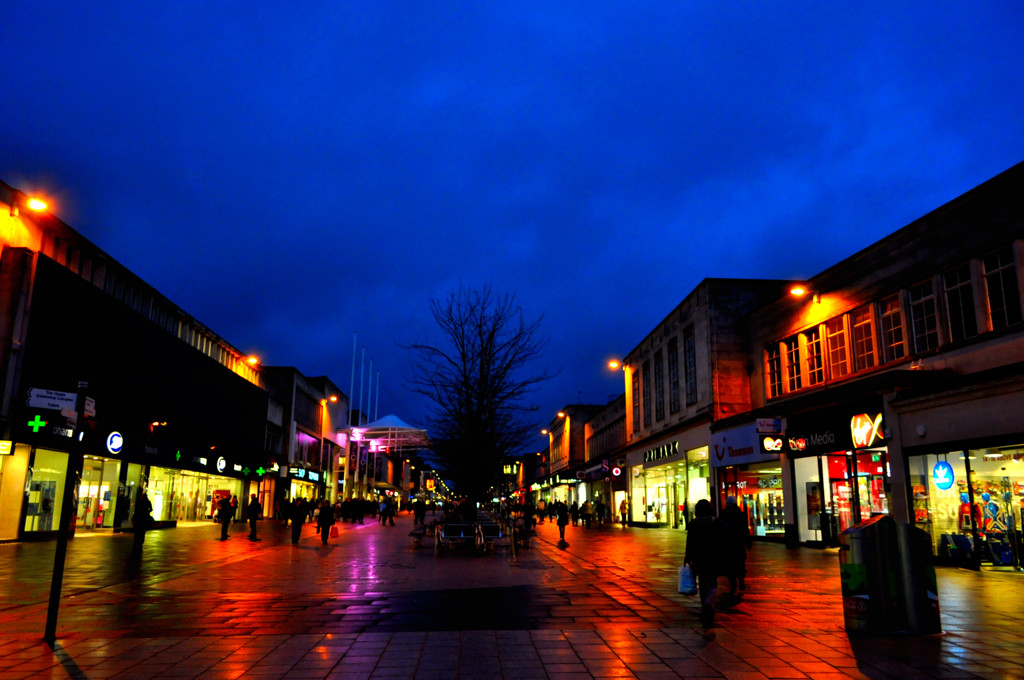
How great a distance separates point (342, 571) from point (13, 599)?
253 inches

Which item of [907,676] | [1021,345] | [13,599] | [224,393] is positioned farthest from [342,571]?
[224,393]

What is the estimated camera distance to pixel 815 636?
823 centimetres

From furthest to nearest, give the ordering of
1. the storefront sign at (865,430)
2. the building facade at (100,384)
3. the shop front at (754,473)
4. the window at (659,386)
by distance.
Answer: the window at (659,386) → the shop front at (754,473) → the building facade at (100,384) → the storefront sign at (865,430)

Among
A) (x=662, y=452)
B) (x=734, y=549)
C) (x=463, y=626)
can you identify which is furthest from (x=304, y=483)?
(x=463, y=626)

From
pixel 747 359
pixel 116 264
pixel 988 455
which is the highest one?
pixel 116 264

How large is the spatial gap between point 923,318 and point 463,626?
1713 cm

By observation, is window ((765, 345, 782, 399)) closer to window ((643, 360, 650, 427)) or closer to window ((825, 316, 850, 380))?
window ((825, 316, 850, 380))

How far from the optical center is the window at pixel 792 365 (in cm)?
2736

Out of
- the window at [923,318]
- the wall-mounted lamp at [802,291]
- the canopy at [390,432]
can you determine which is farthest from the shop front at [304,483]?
the window at [923,318]

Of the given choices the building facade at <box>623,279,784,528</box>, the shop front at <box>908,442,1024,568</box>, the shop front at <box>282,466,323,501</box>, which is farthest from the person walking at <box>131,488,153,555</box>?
the shop front at <box>282,466,323,501</box>

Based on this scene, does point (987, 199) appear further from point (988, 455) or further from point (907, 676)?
point (907, 676)

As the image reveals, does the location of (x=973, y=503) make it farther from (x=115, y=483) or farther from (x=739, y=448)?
(x=115, y=483)

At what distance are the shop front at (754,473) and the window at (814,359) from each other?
86.5 inches

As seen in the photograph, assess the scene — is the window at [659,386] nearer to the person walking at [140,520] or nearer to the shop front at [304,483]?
the shop front at [304,483]
